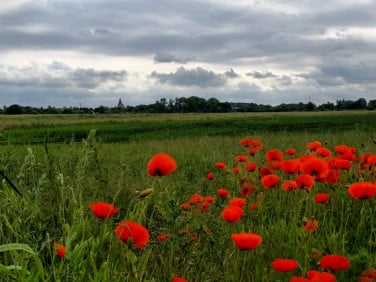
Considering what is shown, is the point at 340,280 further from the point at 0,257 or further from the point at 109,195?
the point at 109,195

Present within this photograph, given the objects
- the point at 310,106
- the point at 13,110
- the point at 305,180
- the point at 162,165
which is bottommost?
the point at 305,180

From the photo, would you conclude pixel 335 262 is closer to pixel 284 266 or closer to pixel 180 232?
pixel 284 266

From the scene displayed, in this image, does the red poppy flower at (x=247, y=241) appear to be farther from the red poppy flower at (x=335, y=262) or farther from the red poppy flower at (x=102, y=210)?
the red poppy flower at (x=102, y=210)

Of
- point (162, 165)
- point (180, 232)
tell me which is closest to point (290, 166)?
point (180, 232)

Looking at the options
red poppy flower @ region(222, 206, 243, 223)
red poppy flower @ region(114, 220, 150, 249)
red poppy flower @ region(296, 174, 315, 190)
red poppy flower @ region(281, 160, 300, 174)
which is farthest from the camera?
red poppy flower @ region(281, 160, 300, 174)

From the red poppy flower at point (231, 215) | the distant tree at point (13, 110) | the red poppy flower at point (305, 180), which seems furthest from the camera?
the distant tree at point (13, 110)

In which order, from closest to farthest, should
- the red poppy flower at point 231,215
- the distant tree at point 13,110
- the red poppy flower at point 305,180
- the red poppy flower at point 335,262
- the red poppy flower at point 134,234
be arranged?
the red poppy flower at point 134,234
the red poppy flower at point 335,262
the red poppy flower at point 231,215
the red poppy flower at point 305,180
the distant tree at point 13,110


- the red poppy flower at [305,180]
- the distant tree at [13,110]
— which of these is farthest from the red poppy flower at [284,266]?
the distant tree at [13,110]

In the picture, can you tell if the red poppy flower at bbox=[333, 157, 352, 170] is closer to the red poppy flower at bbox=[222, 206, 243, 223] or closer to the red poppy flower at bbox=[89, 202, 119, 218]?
the red poppy flower at bbox=[222, 206, 243, 223]

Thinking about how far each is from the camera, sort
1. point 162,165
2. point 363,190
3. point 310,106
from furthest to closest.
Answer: point 310,106
point 363,190
point 162,165

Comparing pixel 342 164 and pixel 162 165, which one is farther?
pixel 342 164

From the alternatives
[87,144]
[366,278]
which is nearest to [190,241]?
[87,144]

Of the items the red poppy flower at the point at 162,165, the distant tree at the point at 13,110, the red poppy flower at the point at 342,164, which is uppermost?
the distant tree at the point at 13,110

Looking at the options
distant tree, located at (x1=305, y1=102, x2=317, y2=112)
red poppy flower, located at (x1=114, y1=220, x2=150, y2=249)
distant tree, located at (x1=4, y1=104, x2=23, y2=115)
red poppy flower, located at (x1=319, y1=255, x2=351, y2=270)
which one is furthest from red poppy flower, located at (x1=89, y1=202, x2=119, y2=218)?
distant tree, located at (x1=305, y1=102, x2=317, y2=112)
